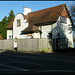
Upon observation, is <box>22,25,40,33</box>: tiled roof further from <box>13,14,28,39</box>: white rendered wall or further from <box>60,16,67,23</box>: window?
<box>60,16,67,23</box>: window

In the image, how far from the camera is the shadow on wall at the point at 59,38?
23.5 metres

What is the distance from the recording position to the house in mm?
25703

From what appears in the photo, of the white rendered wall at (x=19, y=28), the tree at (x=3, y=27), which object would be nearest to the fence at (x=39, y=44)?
the white rendered wall at (x=19, y=28)

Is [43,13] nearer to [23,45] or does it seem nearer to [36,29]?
[36,29]

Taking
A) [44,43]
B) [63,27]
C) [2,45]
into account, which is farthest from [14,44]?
[63,27]

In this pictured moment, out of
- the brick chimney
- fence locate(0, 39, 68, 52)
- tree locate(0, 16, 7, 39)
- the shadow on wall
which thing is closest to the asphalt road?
fence locate(0, 39, 68, 52)

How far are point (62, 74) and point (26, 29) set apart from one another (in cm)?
2061

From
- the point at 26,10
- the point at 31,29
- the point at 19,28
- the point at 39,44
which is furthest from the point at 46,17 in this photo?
the point at 26,10

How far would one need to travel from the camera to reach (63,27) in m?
27.1

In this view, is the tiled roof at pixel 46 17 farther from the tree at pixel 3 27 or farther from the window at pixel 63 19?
the tree at pixel 3 27

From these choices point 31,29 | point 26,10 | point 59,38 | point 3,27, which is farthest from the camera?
point 3,27

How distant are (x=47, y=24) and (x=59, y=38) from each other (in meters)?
3.45

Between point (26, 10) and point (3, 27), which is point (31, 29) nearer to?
point (26, 10)

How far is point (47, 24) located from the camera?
26.2m
